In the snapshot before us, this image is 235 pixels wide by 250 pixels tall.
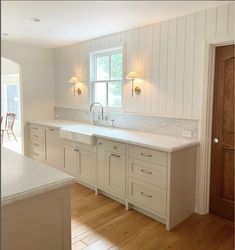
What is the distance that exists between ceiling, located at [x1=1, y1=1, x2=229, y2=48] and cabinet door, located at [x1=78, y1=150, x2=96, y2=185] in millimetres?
1874

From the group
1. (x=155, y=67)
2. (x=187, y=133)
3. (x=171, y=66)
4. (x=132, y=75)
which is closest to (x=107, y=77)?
(x=132, y=75)

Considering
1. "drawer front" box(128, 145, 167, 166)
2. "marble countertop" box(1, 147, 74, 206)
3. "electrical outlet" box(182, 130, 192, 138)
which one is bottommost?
"drawer front" box(128, 145, 167, 166)

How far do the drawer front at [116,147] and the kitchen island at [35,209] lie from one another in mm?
1438

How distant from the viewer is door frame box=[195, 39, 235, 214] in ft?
9.30

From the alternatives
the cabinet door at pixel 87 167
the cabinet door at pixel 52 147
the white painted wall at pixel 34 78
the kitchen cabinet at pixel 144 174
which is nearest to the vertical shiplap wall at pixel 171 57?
the kitchen cabinet at pixel 144 174

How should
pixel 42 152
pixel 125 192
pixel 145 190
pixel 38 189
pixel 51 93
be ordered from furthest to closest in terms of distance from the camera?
pixel 51 93 < pixel 42 152 < pixel 125 192 < pixel 145 190 < pixel 38 189

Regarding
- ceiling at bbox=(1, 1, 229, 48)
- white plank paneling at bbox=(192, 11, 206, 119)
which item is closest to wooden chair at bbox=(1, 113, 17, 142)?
ceiling at bbox=(1, 1, 229, 48)

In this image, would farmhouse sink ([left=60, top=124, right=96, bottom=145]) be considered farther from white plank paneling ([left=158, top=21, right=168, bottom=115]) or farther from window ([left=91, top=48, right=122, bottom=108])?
white plank paneling ([left=158, top=21, right=168, bottom=115])

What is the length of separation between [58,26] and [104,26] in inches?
26.4

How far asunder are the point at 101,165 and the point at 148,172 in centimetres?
86

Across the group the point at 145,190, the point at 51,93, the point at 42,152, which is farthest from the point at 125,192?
the point at 51,93

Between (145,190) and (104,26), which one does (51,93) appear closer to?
(104,26)

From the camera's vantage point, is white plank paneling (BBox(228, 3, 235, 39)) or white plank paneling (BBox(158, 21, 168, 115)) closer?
white plank paneling (BBox(228, 3, 235, 39))

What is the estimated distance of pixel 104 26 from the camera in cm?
348
